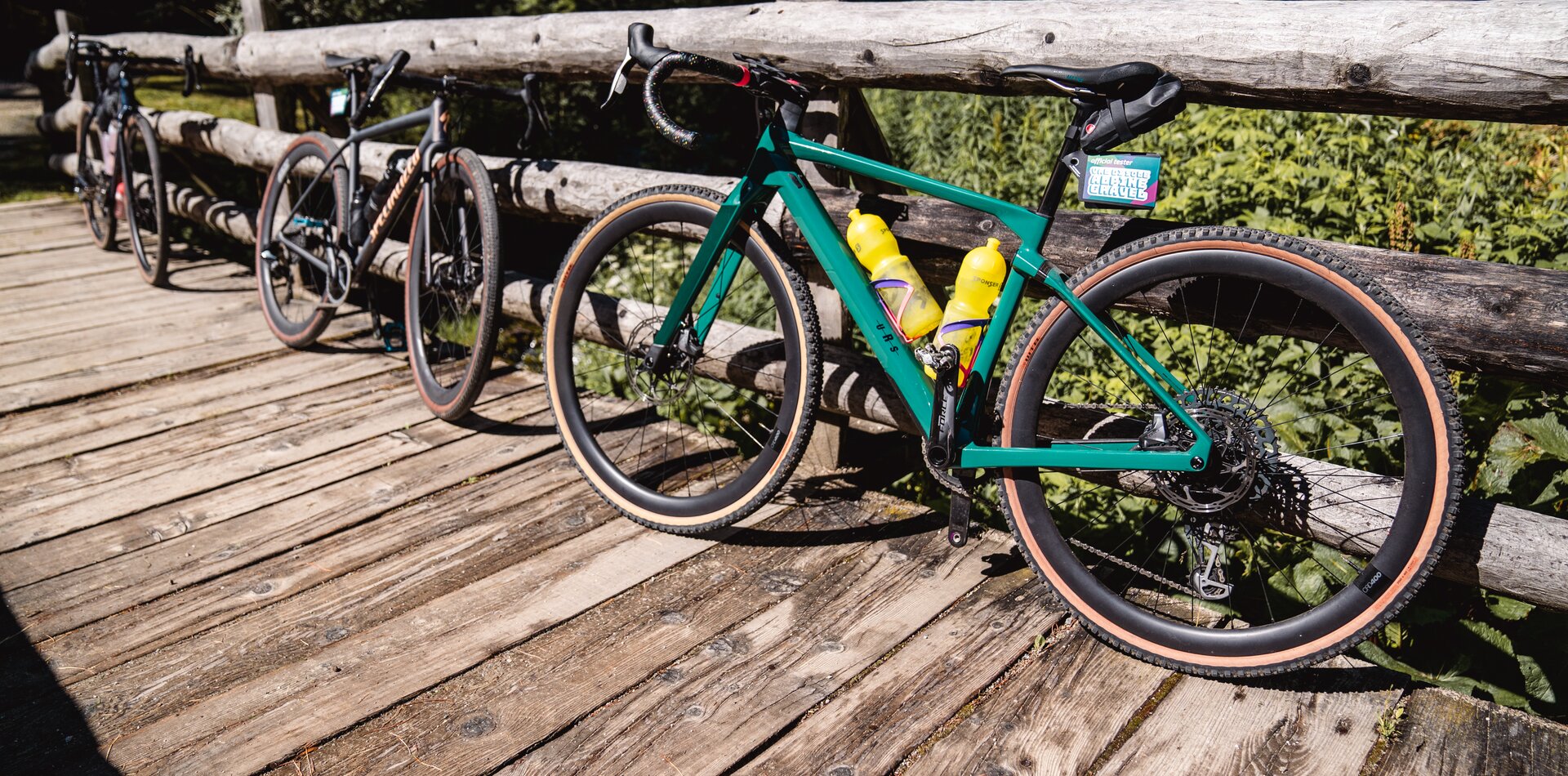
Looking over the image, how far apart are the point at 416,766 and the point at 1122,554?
2.36 m

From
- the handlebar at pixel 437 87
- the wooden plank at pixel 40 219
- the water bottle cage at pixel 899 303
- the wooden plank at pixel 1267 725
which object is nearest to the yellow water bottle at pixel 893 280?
the water bottle cage at pixel 899 303

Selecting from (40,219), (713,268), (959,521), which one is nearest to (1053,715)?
(959,521)

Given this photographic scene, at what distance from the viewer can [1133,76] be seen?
7.16 feet

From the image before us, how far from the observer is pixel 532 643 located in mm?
2512

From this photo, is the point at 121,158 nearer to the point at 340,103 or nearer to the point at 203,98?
the point at 340,103

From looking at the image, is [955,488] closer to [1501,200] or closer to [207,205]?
[1501,200]

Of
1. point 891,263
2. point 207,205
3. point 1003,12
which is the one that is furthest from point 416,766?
point 207,205

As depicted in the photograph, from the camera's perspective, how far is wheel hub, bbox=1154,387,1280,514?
7.22ft

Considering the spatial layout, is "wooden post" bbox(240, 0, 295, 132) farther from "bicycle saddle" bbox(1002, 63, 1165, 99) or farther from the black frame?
"bicycle saddle" bbox(1002, 63, 1165, 99)

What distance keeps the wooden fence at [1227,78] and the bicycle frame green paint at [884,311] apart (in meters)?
0.34

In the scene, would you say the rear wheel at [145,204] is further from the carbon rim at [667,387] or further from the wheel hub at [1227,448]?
the wheel hub at [1227,448]

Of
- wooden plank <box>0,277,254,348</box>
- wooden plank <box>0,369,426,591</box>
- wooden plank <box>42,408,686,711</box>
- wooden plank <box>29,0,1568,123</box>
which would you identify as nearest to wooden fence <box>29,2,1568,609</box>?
wooden plank <box>29,0,1568,123</box>

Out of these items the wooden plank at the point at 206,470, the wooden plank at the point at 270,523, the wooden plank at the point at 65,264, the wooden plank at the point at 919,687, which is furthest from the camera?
the wooden plank at the point at 65,264

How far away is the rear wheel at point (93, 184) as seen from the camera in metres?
6.38
